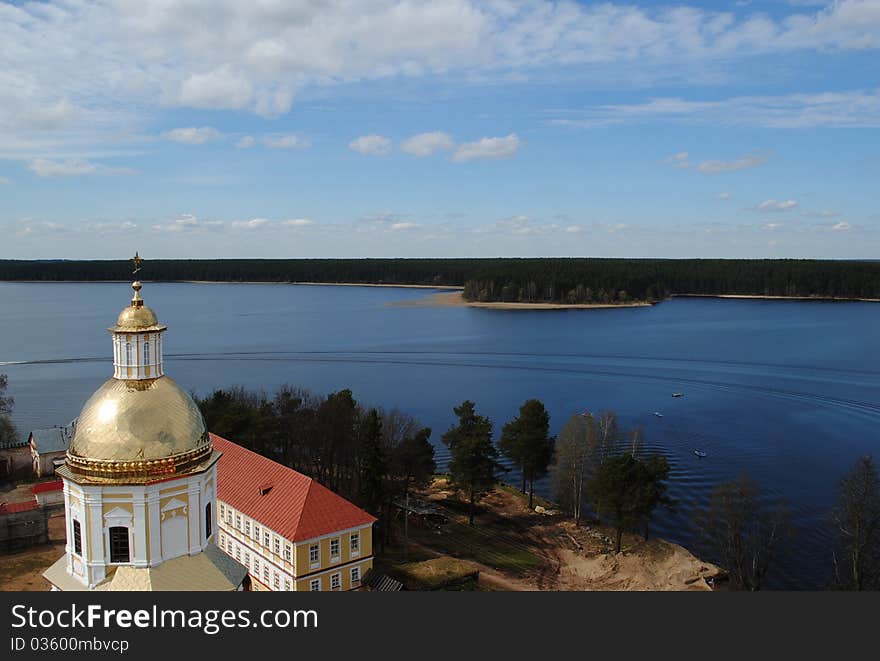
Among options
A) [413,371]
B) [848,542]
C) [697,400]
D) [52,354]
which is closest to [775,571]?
[848,542]

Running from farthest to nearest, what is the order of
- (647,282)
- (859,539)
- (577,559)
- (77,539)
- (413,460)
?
(647,282) → (413,460) → (577,559) → (859,539) → (77,539)

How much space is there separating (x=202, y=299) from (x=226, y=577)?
401 feet

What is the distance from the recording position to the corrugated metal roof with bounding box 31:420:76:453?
93.6 ft

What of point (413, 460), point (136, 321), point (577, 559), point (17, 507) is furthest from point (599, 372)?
point (136, 321)

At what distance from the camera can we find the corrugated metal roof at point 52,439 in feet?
93.6

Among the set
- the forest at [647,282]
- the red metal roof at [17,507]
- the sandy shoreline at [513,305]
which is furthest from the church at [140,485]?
the forest at [647,282]

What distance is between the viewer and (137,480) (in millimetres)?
9273

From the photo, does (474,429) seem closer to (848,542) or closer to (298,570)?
(298,570)

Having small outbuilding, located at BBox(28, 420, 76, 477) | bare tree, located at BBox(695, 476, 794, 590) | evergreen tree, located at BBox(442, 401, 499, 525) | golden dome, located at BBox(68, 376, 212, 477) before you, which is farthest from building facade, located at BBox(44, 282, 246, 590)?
small outbuilding, located at BBox(28, 420, 76, 477)

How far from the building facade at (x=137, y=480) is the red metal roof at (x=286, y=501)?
25.9 ft

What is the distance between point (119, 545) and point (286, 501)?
30.1ft

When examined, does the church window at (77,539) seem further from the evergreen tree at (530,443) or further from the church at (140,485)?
the evergreen tree at (530,443)

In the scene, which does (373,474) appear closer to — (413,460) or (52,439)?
(413,460)

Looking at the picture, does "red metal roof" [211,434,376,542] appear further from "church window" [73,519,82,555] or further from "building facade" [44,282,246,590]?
"church window" [73,519,82,555]
